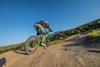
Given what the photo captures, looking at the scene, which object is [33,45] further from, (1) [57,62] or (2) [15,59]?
(1) [57,62]

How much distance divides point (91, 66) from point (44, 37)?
6.47 meters

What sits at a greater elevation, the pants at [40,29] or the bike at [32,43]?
the pants at [40,29]

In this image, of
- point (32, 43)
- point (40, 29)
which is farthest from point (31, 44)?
point (40, 29)

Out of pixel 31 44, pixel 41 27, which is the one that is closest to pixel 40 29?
pixel 41 27

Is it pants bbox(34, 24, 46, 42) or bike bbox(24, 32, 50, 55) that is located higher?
pants bbox(34, 24, 46, 42)

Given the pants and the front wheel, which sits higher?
the pants

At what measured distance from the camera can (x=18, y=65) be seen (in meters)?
10.4

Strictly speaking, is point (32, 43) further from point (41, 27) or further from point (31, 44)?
point (41, 27)

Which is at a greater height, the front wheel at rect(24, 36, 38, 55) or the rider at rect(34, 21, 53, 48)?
the rider at rect(34, 21, 53, 48)

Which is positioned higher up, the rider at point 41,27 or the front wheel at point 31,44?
the rider at point 41,27

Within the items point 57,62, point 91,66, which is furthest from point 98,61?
point 57,62

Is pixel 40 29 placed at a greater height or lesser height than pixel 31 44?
greater

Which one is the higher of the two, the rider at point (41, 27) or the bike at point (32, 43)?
the rider at point (41, 27)

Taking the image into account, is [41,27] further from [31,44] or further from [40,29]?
[31,44]
